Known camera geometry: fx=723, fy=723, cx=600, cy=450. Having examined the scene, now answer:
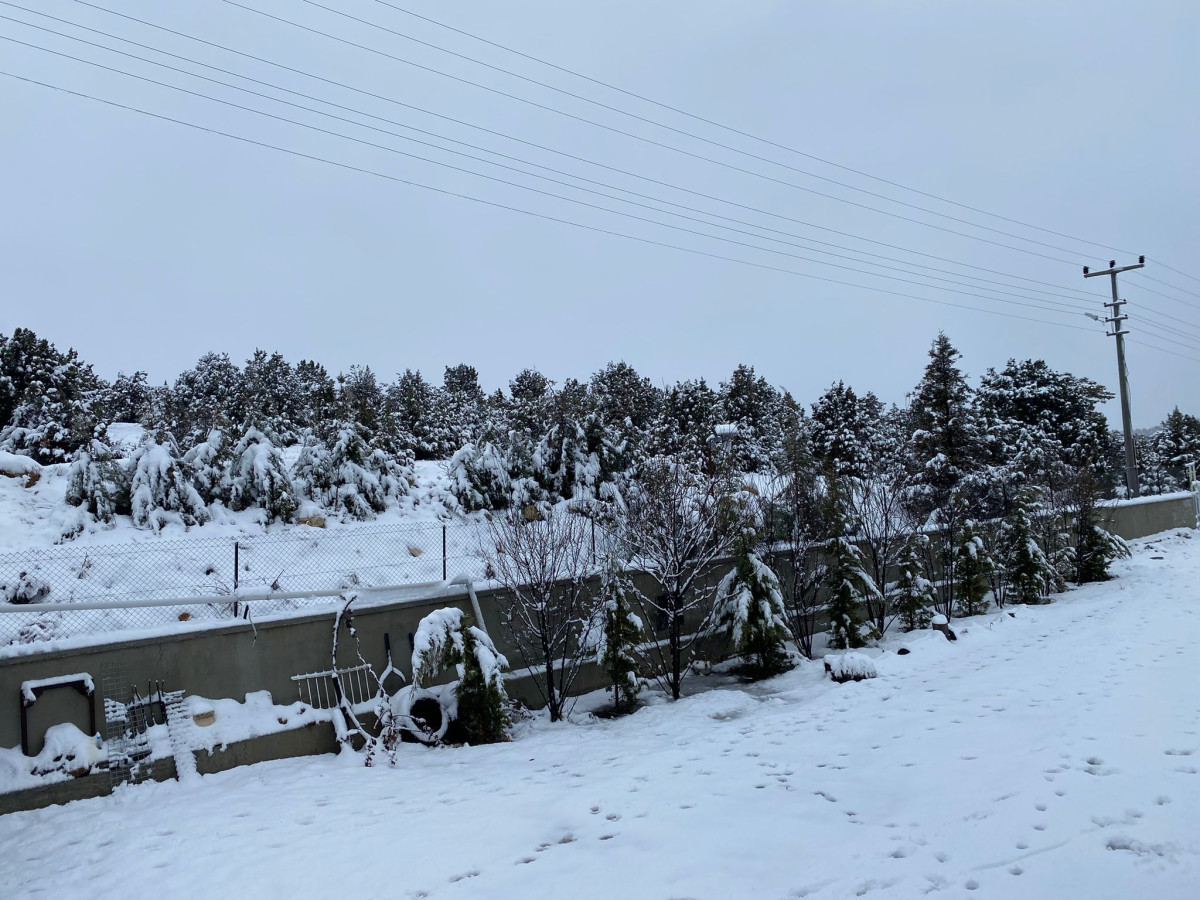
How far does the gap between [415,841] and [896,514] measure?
10.8 m

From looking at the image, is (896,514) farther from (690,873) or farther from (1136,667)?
(690,873)

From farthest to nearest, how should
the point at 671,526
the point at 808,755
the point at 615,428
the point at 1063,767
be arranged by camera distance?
the point at 615,428
the point at 671,526
the point at 808,755
the point at 1063,767

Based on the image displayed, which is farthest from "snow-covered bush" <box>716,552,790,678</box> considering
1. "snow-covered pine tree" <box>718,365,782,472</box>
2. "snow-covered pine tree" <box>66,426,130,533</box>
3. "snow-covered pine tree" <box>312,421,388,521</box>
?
"snow-covered pine tree" <box>718,365,782,472</box>

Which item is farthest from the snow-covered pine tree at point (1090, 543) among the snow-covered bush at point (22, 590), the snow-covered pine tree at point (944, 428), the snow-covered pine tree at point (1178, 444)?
the snow-covered pine tree at point (1178, 444)

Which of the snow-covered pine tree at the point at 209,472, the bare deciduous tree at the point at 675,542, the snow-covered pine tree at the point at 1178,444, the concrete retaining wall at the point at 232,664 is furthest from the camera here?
the snow-covered pine tree at the point at 1178,444

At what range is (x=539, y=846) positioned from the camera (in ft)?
15.1

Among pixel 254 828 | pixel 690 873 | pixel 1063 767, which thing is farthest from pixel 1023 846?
pixel 254 828

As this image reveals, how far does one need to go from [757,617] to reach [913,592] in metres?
4.02

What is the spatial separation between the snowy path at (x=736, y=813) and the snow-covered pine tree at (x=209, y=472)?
343 inches

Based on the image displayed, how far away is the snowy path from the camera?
3.88 meters

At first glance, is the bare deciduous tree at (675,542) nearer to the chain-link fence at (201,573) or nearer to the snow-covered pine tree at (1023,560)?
the chain-link fence at (201,573)

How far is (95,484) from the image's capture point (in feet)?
41.4

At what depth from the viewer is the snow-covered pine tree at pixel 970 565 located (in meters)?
13.5

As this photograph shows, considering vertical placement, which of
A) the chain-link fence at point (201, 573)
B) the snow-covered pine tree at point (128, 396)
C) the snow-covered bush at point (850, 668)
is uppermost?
the snow-covered pine tree at point (128, 396)
